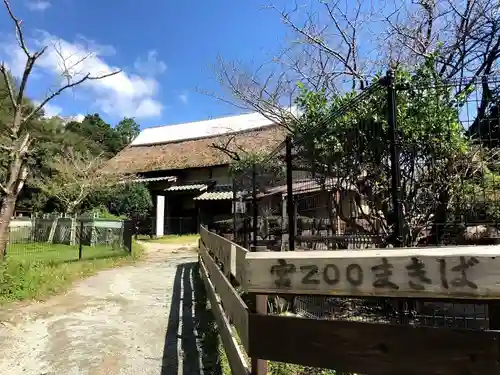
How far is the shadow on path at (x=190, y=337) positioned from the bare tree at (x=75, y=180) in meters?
15.8

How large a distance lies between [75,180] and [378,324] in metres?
23.8

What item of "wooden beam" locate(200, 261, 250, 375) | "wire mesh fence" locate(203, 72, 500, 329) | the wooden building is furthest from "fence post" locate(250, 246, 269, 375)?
the wooden building

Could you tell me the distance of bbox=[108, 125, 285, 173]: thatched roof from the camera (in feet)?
A: 84.3

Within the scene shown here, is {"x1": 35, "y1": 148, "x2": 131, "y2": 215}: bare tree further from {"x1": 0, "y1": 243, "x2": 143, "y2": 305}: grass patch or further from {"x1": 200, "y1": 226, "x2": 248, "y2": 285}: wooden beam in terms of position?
{"x1": 200, "y1": 226, "x2": 248, "y2": 285}: wooden beam

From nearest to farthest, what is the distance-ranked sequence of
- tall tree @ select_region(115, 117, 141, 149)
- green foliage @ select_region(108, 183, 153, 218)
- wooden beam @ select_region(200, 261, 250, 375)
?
wooden beam @ select_region(200, 261, 250, 375) < green foliage @ select_region(108, 183, 153, 218) < tall tree @ select_region(115, 117, 141, 149)

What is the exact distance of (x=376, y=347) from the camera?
1.84m

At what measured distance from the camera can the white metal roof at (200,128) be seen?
28109 mm

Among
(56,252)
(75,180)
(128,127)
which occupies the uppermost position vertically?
(128,127)

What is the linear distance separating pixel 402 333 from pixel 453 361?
8.0 inches

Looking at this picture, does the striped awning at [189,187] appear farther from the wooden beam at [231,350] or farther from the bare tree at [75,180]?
the wooden beam at [231,350]

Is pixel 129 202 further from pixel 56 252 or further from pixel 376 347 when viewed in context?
pixel 376 347

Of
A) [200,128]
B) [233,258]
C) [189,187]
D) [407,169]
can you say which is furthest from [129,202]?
[233,258]

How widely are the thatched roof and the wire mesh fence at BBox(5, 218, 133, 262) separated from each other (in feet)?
31.5

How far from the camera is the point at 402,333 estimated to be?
1.80 metres
